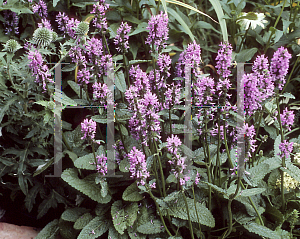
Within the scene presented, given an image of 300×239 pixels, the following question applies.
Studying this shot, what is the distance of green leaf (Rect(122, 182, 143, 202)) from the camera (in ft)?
5.75

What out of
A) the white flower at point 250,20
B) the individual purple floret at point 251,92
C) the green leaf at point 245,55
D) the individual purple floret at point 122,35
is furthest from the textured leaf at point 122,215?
the white flower at point 250,20

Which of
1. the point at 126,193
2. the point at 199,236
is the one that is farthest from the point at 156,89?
the point at 199,236

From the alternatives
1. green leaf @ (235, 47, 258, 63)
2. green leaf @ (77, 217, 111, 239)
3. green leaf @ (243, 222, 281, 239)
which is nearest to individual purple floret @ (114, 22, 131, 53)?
green leaf @ (77, 217, 111, 239)

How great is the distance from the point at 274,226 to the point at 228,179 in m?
0.40

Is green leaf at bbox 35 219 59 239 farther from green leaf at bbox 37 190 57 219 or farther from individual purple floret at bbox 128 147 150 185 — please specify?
individual purple floret at bbox 128 147 150 185

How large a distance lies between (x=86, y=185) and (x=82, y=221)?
224 millimetres

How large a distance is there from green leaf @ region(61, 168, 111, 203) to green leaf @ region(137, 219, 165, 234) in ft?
0.88

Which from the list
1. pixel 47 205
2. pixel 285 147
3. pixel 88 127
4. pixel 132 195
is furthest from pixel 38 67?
pixel 285 147

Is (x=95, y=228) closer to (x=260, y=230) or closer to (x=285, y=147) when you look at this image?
(x=260, y=230)

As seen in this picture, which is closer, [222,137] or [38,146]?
[222,137]

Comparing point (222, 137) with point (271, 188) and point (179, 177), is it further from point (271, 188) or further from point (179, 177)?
point (271, 188)

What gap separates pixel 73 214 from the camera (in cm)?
192

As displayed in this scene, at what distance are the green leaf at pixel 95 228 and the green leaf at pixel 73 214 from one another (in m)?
0.15

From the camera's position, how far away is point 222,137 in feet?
5.57
